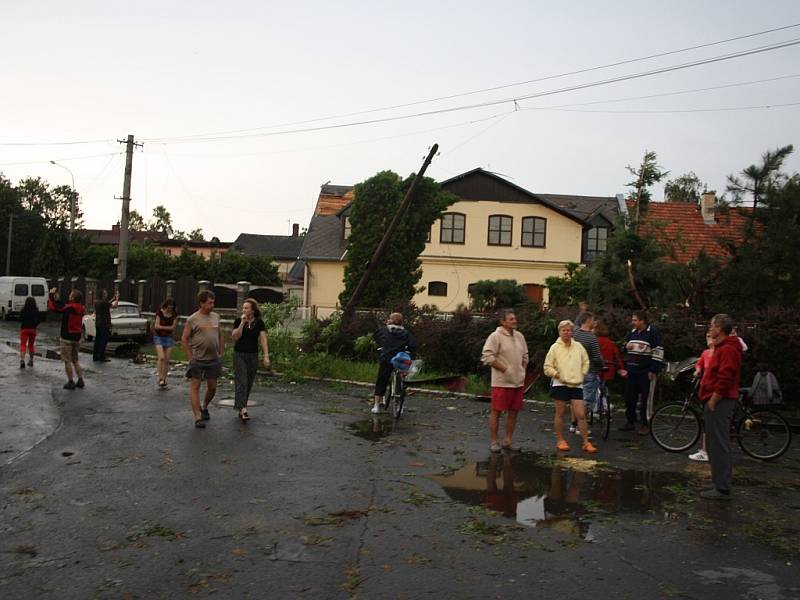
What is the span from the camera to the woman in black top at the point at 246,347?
10.9m

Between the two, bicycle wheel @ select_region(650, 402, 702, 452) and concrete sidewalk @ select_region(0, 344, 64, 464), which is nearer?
concrete sidewalk @ select_region(0, 344, 64, 464)

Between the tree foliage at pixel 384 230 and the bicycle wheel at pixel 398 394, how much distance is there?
13.7 meters

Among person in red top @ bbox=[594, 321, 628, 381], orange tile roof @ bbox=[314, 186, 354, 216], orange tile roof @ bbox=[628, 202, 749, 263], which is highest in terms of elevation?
orange tile roof @ bbox=[314, 186, 354, 216]

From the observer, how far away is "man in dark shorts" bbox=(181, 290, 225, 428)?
33.8 ft

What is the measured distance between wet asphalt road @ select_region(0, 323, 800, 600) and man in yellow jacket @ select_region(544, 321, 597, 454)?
39 centimetres

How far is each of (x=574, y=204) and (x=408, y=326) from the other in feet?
117

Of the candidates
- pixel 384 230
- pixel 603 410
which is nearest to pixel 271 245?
pixel 384 230

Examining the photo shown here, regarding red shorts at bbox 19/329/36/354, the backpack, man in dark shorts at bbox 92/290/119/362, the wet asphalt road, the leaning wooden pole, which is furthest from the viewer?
the leaning wooden pole

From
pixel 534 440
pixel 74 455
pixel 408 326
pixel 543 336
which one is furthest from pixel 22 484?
pixel 408 326

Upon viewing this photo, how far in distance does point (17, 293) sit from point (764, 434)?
3727 cm

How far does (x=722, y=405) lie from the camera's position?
749cm

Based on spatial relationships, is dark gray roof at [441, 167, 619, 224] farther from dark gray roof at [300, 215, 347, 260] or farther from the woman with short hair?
the woman with short hair

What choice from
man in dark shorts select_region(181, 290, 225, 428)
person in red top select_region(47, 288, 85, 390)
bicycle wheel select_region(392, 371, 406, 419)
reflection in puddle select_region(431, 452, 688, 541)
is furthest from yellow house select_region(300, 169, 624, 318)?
reflection in puddle select_region(431, 452, 688, 541)

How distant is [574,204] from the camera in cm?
5119
